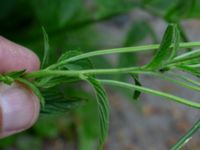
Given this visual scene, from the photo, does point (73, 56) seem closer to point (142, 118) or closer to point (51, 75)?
point (51, 75)

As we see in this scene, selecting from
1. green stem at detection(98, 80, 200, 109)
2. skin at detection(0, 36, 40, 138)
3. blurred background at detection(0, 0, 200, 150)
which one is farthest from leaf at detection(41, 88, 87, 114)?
blurred background at detection(0, 0, 200, 150)

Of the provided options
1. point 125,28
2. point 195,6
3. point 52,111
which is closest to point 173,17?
point 195,6

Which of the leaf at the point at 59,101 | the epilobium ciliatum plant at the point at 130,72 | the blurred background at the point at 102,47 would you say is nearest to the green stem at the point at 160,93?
the epilobium ciliatum plant at the point at 130,72

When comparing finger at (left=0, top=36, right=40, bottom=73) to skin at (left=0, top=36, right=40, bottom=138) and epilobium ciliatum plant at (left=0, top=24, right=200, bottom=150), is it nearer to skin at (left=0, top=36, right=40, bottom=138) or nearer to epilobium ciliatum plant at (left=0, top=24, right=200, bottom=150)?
skin at (left=0, top=36, right=40, bottom=138)

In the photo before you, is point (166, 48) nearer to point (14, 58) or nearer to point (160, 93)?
point (160, 93)

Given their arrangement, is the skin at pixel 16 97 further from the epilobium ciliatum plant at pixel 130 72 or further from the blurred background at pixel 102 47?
the blurred background at pixel 102 47

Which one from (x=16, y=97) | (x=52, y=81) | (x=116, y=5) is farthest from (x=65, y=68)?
(x=116, y=5)
